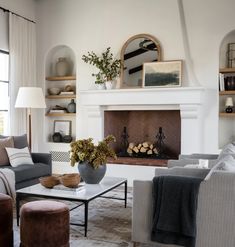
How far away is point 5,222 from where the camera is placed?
9.66ft

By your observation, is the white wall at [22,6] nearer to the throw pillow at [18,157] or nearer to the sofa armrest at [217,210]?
the throw pillow at [18,157]

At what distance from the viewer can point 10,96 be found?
615 centimetres

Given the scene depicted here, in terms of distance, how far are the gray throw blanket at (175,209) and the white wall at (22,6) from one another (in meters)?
4.75

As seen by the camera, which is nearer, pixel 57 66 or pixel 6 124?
pixel 6 124

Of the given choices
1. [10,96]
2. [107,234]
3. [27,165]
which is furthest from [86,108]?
[107,234]

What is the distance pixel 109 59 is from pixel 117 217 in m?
3.19

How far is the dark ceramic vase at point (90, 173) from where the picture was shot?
3885 mm

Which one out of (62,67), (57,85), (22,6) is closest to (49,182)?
(62,67)

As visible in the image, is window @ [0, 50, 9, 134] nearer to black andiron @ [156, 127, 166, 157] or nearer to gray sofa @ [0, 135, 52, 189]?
gray sofa @ [0, 135, 52, 189]

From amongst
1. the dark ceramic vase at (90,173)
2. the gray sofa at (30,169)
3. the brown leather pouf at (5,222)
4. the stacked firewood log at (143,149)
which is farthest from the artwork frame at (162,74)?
the brown leather pouf at (5,222)

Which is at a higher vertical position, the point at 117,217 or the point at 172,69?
the point at 172,69

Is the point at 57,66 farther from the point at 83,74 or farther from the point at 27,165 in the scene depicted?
the point at 27,165

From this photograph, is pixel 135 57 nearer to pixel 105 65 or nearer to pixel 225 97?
pixel 105 65

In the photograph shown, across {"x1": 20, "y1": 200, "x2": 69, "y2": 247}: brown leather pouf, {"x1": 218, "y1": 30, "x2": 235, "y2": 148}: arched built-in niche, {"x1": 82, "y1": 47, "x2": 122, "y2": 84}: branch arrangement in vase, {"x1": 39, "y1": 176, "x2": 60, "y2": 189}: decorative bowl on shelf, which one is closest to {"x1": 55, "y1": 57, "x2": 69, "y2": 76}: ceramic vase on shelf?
{"x1": 82, "y1": 47, "x2": 122, "y2": 84}: branch arrangement in vase
